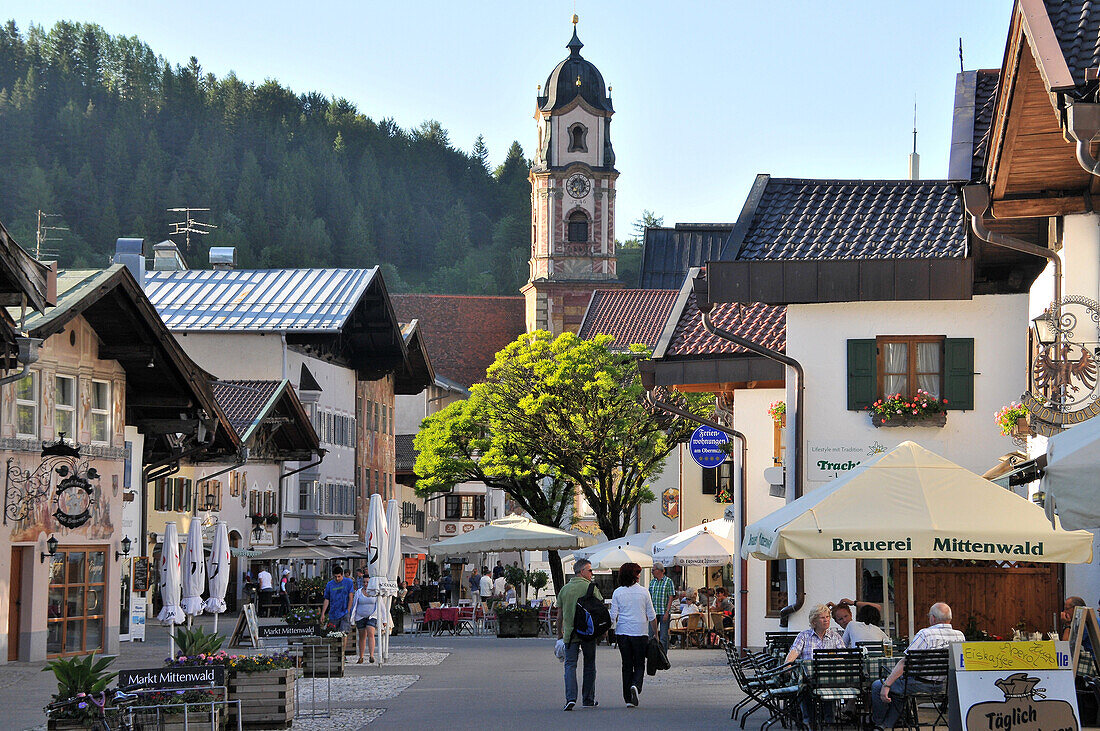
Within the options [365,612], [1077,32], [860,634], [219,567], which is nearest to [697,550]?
[365,612]

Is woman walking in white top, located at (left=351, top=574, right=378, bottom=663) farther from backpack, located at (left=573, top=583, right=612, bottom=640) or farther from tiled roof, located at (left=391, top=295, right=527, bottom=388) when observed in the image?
tiled roof, located at (left=391, top=295, right=527, bottom=388)

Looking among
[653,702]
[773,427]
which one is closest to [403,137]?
[773,427]

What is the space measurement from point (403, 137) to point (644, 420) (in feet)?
394

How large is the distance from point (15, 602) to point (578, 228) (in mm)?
69466

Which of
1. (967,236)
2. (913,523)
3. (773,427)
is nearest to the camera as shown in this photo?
(913,523)

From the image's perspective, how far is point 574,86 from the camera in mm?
94938

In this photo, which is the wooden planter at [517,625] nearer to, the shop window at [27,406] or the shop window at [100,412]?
the shop window at [100,412]

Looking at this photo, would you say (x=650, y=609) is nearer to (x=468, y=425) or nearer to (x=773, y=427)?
(x=773, y=427)

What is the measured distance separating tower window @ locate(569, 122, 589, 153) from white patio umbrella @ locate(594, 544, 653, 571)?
193ft

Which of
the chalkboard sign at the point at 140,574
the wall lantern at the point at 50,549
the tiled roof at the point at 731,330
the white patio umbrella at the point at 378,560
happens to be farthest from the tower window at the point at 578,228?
the wall lantern at the point at 50,549

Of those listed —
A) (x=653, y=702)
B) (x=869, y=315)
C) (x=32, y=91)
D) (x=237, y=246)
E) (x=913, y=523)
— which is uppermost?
(x=32, y=91)

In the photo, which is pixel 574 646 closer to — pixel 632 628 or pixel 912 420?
pixel 632 628

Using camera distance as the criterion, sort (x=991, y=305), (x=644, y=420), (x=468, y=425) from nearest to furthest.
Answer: (x=991, y=305)
(x=644, y=420)
(x=468, y=425)

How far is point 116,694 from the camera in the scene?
12711 mm
